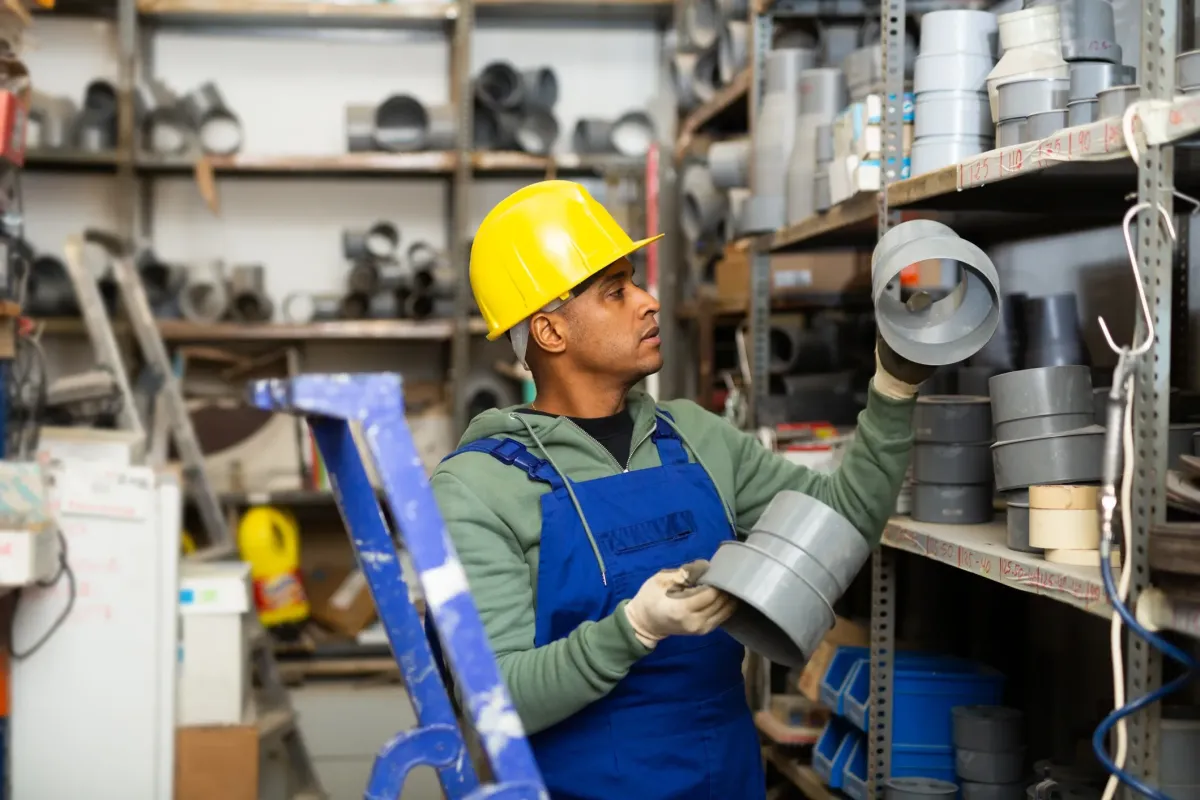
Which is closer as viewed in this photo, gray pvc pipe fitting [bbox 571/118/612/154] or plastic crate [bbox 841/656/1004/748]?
plastic crate [bbox 841/656/1004/748]

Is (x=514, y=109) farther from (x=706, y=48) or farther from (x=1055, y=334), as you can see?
(x=1055, y=334)

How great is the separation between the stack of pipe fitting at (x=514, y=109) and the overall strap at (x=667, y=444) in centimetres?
317

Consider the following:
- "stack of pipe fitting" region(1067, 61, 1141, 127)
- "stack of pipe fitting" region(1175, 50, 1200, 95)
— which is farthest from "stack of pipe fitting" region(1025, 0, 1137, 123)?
"stack of pipe fitting" region(1175, 50, 1200, 95)

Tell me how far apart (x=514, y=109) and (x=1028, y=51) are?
3321mm

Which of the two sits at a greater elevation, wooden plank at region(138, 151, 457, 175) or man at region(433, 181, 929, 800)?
wooden plank at region(138, 151, 457, 175)

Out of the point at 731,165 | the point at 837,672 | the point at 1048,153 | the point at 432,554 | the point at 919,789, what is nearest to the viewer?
the point at 432,554

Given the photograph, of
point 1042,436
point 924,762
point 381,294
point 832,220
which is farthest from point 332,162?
point 1042,436

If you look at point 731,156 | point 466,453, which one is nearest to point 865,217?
point 466,453

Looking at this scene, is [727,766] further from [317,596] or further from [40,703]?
[317,596]

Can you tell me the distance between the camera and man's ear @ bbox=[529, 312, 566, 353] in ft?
6.63

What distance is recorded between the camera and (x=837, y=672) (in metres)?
2.69

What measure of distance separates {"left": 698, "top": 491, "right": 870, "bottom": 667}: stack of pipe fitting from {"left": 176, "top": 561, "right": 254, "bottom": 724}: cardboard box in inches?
95.7

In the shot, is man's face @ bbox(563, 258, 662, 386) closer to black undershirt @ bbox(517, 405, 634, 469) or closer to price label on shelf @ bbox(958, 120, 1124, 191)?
black undershirt @ bbox(517, 405, 634, 469)

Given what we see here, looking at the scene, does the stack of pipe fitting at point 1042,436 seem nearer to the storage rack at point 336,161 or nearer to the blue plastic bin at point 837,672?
the blue plastic bin at point 837,672
